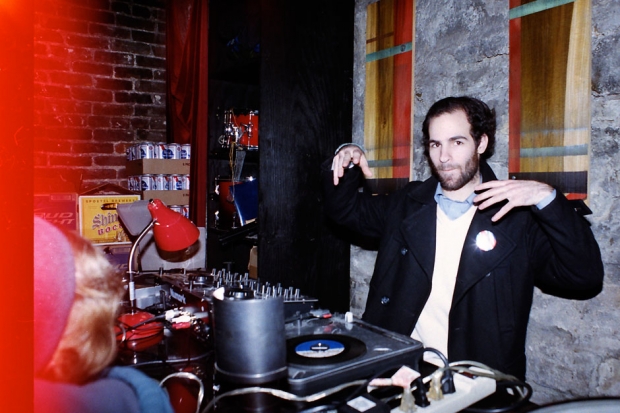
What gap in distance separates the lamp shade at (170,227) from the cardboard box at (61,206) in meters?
1.77

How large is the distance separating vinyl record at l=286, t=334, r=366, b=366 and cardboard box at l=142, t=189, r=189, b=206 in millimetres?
2502

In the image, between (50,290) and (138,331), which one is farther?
(138,331)

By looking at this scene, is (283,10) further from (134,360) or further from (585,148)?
(134,360)

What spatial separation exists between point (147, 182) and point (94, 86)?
1.01m

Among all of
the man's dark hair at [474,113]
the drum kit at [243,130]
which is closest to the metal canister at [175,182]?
the drum kit at [243,130]

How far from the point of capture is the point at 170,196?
351cm

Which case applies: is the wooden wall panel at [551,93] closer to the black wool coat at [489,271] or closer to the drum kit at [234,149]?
the black wool coat at [489,271]

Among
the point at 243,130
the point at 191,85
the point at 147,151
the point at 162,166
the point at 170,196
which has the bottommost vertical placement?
the point at 170,196

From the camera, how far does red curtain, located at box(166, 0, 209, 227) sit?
10.4ft

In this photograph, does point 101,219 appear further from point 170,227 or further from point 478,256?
point 478,256

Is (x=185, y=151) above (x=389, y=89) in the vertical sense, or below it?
below

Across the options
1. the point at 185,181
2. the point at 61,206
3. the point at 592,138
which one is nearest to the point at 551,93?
the point at 592,138

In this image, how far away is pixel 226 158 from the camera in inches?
124

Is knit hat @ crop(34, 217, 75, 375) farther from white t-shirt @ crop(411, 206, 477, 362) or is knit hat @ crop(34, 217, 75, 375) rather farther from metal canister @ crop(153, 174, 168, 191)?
metal canister @ crop(153, 174, 168, 191)
